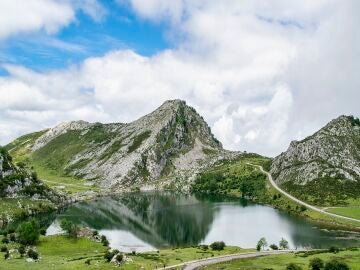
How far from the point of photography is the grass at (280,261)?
114375mm

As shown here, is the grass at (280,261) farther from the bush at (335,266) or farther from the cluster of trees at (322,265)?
the bush at (335,266)

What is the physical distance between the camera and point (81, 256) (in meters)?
138

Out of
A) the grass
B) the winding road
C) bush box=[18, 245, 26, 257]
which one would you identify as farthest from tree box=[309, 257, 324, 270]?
bush box=[18, 245, 26, 257]

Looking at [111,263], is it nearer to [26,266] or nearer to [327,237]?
[26,266]

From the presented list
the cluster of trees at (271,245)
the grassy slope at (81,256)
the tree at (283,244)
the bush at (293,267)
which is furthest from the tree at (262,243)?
the bush at (293,267)

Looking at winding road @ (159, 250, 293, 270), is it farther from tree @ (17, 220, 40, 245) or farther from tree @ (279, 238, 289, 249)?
tree @ (17, 220, 40, 245)

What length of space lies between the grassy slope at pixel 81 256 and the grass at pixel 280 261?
42.9ft

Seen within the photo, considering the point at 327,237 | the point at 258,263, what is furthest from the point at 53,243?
the point at 327,237

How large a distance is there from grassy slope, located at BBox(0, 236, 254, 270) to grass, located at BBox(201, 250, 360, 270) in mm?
13066

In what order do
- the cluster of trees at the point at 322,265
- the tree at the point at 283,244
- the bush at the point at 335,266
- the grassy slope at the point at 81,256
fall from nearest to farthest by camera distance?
the bush at the point at 335,266, the cluster of trees at the point at 322,265, the grassy slope at the point at 81,256, the tree at the point at 283,244

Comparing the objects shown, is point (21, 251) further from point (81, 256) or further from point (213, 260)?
point (213, 260)

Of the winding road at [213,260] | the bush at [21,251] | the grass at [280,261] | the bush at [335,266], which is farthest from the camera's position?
the bush at [21,251]

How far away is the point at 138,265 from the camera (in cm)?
11981

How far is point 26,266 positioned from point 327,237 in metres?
120
